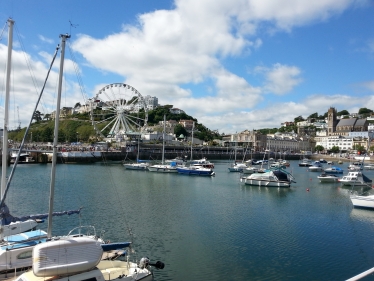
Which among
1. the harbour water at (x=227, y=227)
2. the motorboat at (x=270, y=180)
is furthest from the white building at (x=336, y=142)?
the harbour water at (x=227, y=227)

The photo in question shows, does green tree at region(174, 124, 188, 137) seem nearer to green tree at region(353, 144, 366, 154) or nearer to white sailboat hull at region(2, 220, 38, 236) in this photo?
green tree at region(353, 144, 366, 154)

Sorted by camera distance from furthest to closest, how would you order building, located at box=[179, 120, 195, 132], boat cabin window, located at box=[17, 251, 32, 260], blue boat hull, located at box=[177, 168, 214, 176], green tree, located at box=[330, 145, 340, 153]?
building, located at box=[179, 120, 195, 132]
green tree, located at box=[330, 145, 340, 153]
blue boat hull, located at box=[177, 168, 214, 176]
boat cabin window, located at box=[17, 251, 32, 260]

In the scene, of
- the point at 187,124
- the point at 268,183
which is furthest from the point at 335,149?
the point at 268,183

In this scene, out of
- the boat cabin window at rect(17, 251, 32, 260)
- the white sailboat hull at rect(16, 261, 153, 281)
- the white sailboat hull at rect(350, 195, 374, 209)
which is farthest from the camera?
the white sailboat hull at rect(350, 195, 374, 209)

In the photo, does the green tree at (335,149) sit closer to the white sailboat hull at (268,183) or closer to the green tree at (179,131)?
the green tree at (179,131)

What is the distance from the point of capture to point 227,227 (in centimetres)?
2186

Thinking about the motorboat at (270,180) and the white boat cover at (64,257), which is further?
the motorboat at (270,180)

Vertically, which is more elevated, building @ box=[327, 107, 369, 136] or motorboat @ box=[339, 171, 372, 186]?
building @ box=[327, 107, 369, 136]

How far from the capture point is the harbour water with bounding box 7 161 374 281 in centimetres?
1528

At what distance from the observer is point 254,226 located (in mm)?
22438

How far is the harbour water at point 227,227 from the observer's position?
1528 centimetres

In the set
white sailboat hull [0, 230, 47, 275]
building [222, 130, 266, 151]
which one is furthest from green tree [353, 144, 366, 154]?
white sailboat hull [0, 230, 47, 275]

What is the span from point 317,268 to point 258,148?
142 m

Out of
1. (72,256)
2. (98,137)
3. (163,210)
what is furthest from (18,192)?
(98,137)
